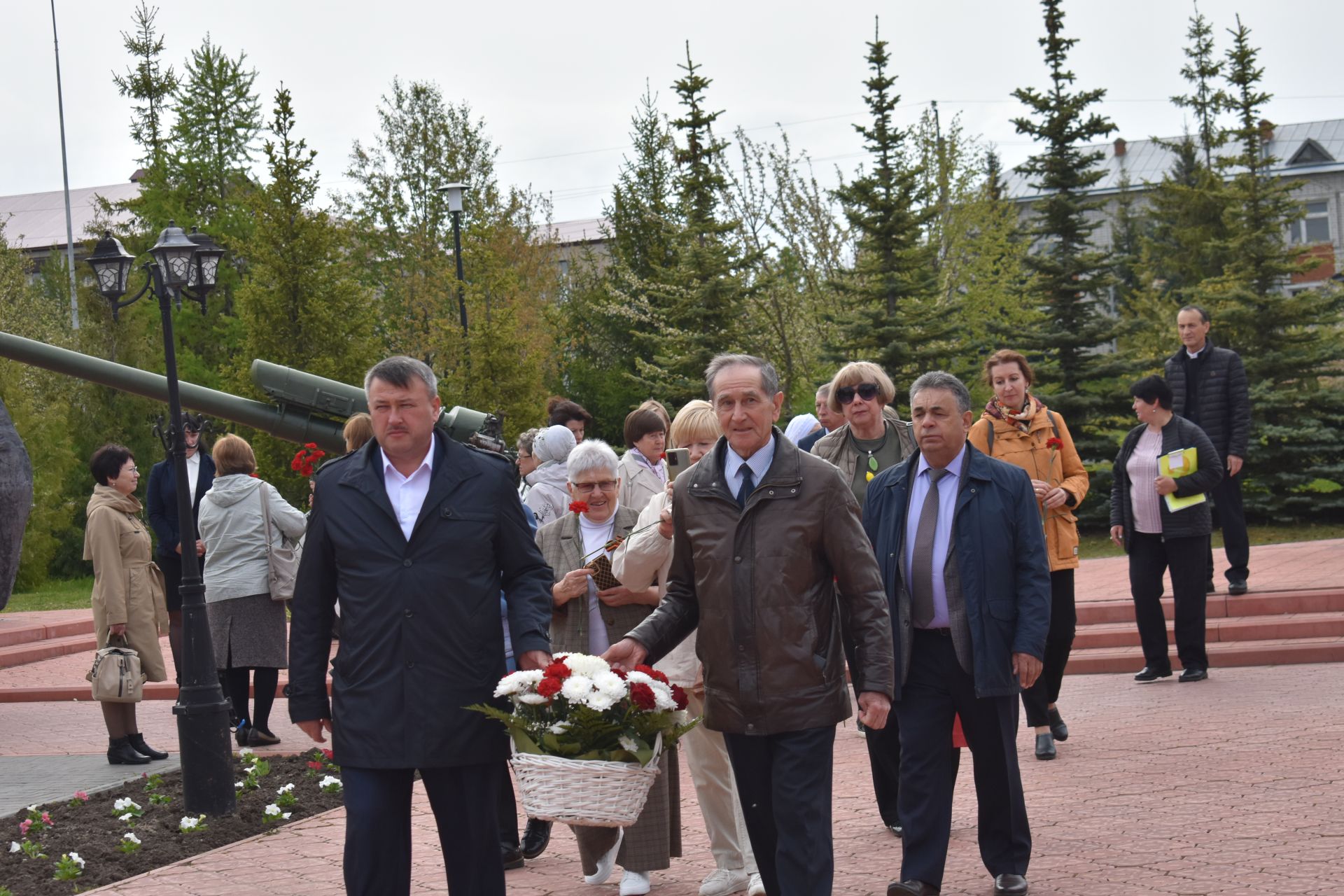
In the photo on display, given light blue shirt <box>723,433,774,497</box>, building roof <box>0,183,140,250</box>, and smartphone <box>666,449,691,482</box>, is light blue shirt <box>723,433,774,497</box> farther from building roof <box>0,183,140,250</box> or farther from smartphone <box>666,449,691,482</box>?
building roof <box>0,183,140,250</box>

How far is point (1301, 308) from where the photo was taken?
22.3 meters

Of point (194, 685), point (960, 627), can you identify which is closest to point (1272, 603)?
point (960, 627)

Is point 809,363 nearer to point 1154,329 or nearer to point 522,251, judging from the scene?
point 1154,329

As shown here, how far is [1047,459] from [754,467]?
3.62 m

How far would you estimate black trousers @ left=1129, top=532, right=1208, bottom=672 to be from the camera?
998 centimetres

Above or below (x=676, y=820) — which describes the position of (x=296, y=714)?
above

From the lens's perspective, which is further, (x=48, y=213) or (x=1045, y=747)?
(x=48, y=213)

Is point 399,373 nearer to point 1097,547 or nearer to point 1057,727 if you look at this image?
point 1057,727

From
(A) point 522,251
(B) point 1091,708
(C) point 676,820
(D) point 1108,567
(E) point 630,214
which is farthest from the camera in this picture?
(A) point 522,251

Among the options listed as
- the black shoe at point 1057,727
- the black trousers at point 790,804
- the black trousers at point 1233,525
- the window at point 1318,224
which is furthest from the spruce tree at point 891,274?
the window at point 1318,224

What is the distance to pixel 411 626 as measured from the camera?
170 inches

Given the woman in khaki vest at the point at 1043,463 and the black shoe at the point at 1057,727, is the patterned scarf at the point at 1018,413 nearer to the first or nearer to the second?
the woman in khaki vest at the point at 1043,463

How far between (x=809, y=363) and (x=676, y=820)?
71.4ft

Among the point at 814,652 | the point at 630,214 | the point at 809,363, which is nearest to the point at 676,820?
the point at 814,652
